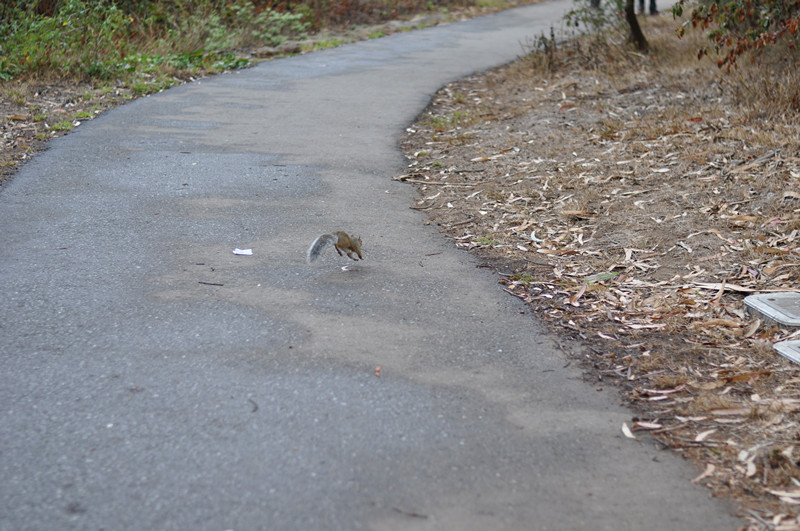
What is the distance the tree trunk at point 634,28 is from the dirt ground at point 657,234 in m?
1.32

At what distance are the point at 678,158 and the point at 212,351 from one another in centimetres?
495

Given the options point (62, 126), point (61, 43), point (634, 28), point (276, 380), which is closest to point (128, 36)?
point (61, 43)

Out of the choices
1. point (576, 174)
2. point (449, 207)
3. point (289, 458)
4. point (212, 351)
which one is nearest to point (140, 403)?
point (212, 351)

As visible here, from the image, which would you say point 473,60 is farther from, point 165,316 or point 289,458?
point 289,458

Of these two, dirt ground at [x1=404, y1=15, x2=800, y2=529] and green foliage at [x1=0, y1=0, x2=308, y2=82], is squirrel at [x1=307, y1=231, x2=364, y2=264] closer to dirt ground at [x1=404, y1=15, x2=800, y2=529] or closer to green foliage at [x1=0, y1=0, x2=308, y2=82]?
dirt ground at [x1=404, y1=15, x2=800, y2=529]

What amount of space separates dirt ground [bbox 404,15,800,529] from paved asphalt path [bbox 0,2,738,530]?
220 millimetres

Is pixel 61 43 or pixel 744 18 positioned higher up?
pixel 61 43

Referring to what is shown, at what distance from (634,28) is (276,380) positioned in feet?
32.9

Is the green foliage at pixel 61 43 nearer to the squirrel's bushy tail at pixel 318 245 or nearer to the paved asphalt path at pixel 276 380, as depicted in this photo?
the paved asphalt path at pixel 276 380

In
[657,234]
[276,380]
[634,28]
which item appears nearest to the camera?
[276,380]

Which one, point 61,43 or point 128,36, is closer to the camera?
point 61,43

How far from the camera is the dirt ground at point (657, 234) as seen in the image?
3.58 meters

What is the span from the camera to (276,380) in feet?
12.5

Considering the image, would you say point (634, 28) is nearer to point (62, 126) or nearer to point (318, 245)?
point (62, 126)
